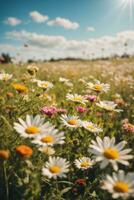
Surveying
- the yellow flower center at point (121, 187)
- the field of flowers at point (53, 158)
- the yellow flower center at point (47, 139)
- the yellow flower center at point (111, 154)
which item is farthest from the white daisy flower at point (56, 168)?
the yellow flower center at point (121, 187)

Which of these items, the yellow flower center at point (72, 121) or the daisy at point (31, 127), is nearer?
the daisy at point (31, 127)

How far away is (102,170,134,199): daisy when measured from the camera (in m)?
1.63

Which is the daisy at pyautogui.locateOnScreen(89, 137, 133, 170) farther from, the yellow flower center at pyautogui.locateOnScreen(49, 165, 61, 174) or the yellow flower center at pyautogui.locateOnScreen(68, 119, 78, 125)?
the yellow flower center at pyautogui.locateOnScreen(68, 119, 78, 125)

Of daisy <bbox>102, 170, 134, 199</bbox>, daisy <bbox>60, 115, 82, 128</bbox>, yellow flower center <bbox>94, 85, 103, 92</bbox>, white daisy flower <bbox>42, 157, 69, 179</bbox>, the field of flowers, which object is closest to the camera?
daisy <bbox>102, 170, 134, 199</bbox>

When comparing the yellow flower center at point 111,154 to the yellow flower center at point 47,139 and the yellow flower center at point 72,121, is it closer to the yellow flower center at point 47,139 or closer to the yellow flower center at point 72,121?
the yellow flower center at point 47,139

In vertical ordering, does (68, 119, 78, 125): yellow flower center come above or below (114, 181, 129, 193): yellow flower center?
above

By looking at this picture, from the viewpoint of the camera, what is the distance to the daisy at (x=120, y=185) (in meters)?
1.63

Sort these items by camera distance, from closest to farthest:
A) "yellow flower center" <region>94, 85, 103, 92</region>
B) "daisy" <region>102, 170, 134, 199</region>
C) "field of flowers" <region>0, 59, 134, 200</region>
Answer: "daisy" <region>102, 170, 134, 199</region>, "field of flowers" <region>0, 59, 134, 200</region>, "yellow flower center" <region>94, 85, 103, 92</region>

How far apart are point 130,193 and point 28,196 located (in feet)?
2.32

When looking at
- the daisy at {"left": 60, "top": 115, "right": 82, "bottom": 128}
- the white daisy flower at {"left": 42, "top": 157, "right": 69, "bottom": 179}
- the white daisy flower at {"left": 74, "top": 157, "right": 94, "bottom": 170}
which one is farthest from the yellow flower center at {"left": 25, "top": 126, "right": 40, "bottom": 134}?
the white daisy flower at {"left": 74, "top": 157, "right": 94, "bottom": 170}

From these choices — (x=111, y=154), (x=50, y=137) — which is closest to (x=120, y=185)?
(x=111, y=154)

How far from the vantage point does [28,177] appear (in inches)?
79.3

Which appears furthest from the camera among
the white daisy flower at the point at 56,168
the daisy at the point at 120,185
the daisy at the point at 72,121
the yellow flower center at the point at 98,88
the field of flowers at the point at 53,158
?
the yellow flower center at the point at 98,88

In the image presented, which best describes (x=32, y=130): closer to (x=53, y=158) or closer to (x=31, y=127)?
(x=31, y=127)
